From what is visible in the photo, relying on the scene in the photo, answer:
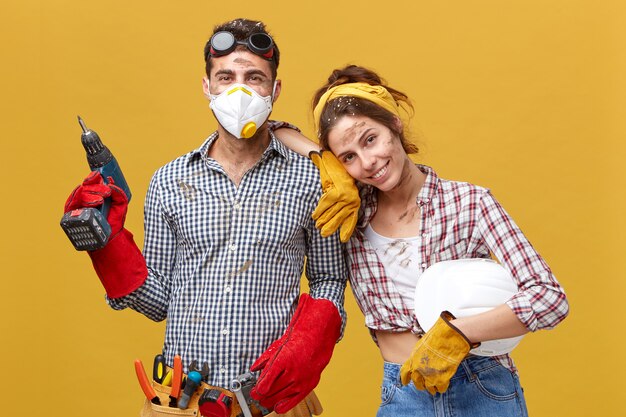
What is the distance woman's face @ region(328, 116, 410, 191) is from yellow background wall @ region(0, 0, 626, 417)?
1200mm

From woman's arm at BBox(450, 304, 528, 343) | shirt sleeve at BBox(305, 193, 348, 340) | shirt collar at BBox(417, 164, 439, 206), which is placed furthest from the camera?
shirt sleeve at BBox(305, 193, 348, 340)

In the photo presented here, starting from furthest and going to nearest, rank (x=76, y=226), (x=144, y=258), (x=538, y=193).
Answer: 1. (x=538, y=193)
2. (x=144, y=258)
3. (x=76, y=226)

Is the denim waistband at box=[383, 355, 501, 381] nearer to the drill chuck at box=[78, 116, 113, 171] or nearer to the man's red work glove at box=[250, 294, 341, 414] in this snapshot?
the man's red work glove at box=[250, 294, 341, 414]

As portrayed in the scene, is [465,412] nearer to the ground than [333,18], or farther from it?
nearer to the ground

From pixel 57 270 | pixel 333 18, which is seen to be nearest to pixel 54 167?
pixel 57 270

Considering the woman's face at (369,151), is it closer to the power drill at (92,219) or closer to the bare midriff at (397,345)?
the bare midriff at (397,345)

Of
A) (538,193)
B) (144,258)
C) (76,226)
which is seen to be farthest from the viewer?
(538,193)

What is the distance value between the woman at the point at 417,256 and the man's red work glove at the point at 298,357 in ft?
0.39

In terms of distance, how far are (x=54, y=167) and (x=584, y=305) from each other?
6.79 feet

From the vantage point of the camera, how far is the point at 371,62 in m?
3.93

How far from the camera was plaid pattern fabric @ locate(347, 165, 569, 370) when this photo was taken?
238cm

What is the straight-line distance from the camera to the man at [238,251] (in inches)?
101

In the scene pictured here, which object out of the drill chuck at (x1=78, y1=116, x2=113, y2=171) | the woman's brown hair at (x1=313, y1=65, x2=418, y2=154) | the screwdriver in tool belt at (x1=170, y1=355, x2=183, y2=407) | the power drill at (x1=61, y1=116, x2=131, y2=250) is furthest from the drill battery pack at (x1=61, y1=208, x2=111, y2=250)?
the woman's brown hair at (x1=313, y1=65, x2=418, y2=154)

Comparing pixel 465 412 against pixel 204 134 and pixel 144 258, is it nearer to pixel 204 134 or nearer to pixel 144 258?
pixel 144 258
